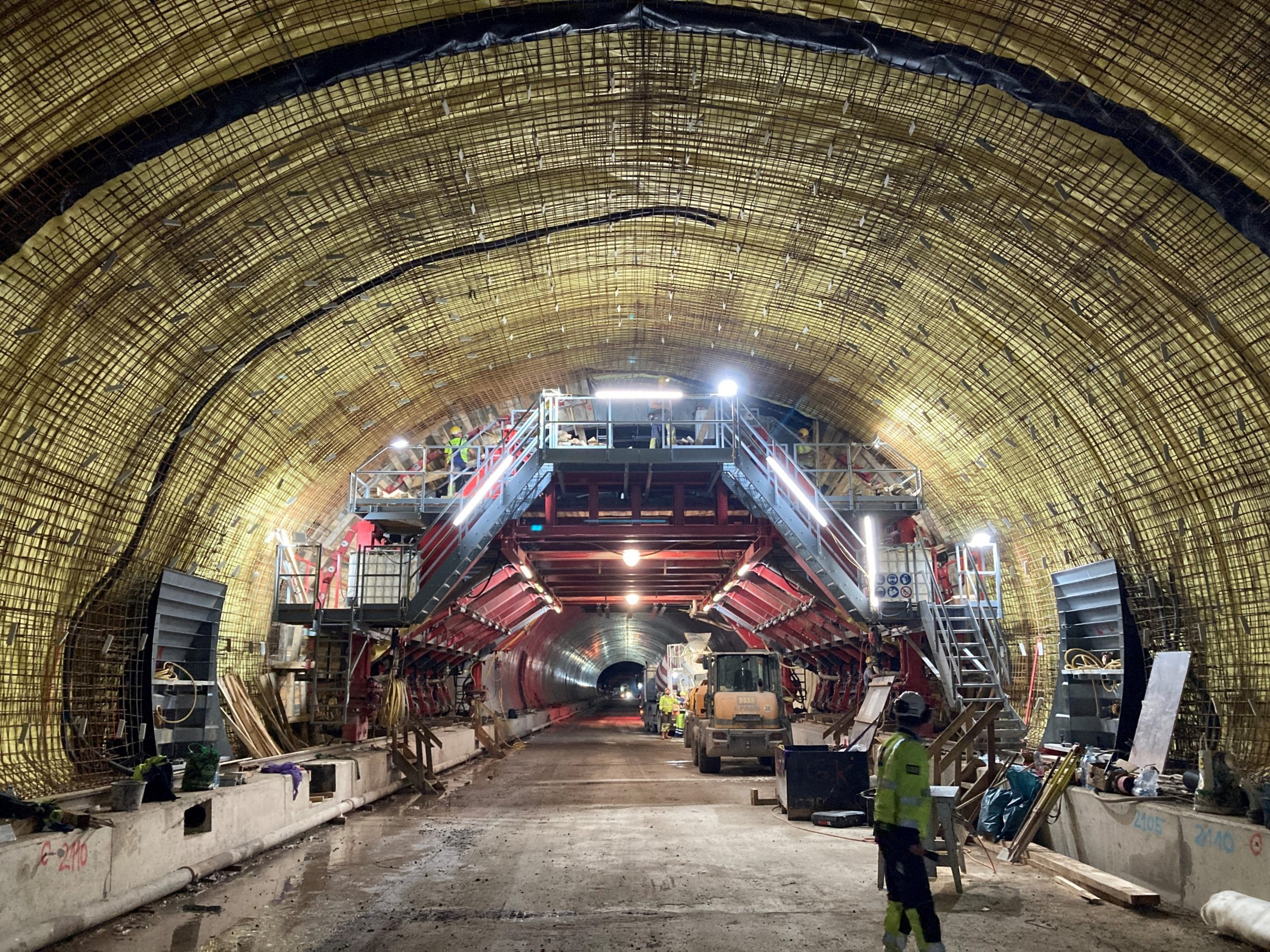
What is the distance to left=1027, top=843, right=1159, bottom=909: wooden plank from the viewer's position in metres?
8.08

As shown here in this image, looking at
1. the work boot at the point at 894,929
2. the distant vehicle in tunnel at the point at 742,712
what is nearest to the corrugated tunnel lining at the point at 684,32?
the work boot at the point at 894,929

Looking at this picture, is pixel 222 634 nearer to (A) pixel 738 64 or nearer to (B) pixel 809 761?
(B) pixel 809 761

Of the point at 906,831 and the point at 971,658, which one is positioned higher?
the point at 971,658

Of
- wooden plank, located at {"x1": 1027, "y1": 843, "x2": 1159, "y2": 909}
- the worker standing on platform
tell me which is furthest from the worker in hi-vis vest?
the worker standing on platform

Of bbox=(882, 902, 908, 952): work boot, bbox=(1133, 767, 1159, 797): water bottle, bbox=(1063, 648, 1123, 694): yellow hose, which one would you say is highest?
bbox=(1063, 648, 1123, 694): yellow hose

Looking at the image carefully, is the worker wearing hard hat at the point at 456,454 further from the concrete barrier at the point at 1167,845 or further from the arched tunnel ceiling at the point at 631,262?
the concrete barrier at the point at 1167,845

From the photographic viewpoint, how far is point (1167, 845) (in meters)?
8.61

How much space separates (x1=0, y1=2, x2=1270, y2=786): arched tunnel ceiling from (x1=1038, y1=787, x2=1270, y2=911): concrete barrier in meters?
2.42

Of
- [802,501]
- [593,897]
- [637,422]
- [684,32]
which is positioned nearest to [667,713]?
[802,501]

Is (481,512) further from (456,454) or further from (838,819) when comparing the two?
(838,819)

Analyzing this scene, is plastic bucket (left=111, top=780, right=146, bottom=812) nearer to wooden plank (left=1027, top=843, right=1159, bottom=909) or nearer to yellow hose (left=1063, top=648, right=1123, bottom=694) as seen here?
wooden plank (left=1027, top=843, right=1159, bottom=909)

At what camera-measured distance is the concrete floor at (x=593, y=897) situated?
696 cm

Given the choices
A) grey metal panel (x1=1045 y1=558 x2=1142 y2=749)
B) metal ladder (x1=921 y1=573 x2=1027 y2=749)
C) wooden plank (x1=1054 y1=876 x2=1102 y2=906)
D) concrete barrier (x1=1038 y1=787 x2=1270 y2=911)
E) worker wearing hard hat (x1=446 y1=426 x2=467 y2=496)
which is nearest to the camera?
concrete barrier (x1=1038 y1=787 x2=1270 y2=911)

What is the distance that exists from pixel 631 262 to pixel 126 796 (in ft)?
33.8
